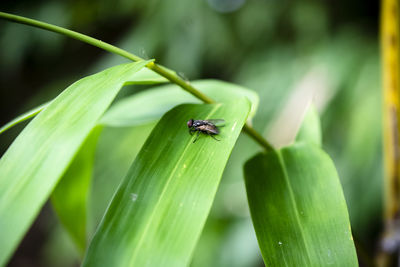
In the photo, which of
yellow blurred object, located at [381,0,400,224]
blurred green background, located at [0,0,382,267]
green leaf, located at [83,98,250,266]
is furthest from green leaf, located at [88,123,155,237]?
green leaf, located at [83,98,250,266]

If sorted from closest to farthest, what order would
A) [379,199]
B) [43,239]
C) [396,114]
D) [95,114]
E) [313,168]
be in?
1. [95,114]
2. [313,168]
3. [396,114]
4. [379,199]
5. [43,239]

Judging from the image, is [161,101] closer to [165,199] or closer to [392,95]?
[165,199]

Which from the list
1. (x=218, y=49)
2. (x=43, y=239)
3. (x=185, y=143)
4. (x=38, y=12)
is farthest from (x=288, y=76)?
(x=43, y=239)

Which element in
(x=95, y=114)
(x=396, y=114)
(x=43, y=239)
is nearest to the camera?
(x=95, y=114)

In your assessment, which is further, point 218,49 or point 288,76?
point 218,49

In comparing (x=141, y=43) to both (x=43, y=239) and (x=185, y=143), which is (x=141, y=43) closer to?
(x=185, y=143)

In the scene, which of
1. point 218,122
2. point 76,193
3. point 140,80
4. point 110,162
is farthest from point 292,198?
point 110,162

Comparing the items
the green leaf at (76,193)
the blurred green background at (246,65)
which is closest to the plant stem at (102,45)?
the green leaf at (76,193)
